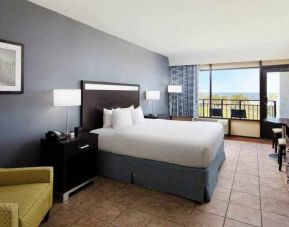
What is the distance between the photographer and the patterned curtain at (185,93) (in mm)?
6574

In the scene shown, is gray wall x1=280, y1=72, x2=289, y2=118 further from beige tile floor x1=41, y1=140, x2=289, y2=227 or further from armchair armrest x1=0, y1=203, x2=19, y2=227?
armchair armrest x1=0, y1=203, x2=19, y2=227

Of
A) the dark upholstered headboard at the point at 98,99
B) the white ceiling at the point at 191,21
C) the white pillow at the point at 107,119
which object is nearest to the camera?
the white ceiling at the point at 191,21

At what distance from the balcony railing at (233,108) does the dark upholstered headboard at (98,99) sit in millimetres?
3407

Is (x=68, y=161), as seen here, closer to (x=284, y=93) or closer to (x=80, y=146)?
(x=80, y=146)

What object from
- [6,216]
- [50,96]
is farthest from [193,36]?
[6,216]

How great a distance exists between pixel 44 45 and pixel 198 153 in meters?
2.62

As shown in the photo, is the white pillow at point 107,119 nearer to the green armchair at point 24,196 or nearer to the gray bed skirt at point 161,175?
the gray bed skirt at point 161,175

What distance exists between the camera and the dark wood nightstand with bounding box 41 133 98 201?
2525 millimetres

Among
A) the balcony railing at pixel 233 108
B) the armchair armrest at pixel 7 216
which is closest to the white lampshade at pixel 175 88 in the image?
the balcony railing at pixel 233 108

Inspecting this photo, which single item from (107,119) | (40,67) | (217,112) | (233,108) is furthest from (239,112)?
(40,67)

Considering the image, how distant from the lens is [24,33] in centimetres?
265

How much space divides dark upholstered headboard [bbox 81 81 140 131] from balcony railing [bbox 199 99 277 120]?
3.41 m

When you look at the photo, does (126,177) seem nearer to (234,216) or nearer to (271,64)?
(234,216)

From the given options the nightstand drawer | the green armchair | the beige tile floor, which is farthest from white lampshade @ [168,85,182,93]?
the green armchair
